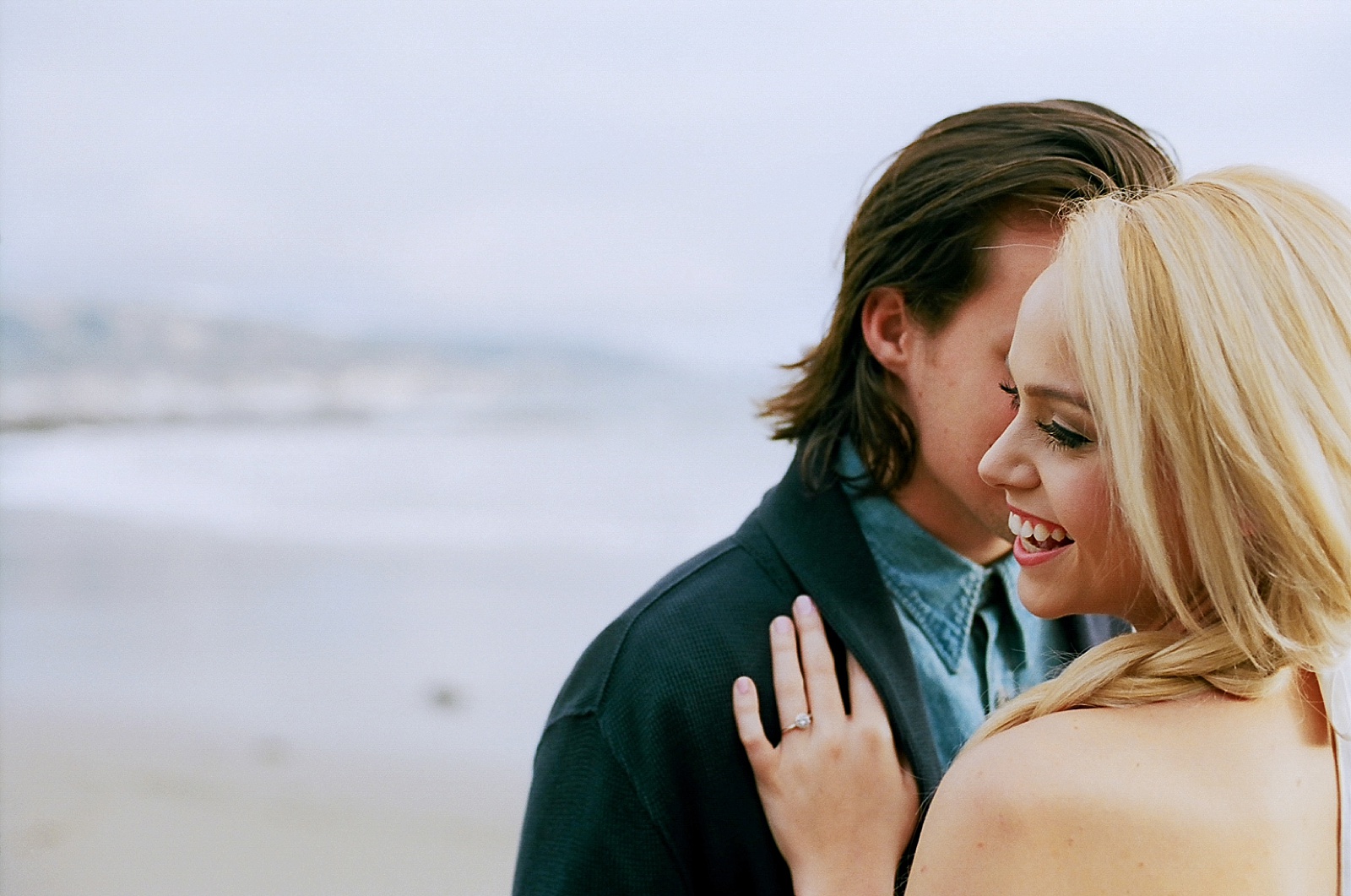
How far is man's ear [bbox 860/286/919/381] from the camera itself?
2416mm

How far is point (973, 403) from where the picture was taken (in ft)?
7.42

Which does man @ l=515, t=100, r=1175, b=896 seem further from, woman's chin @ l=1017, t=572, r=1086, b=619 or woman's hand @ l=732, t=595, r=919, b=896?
woman's chin @ l=1017, t=572, r=1086, b=619

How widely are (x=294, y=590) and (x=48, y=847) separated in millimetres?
4341

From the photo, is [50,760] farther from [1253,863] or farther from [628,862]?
[1253,863]

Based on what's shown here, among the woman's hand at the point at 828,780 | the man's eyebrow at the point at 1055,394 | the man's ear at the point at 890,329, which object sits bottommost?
the woman's hand at the point at 828,780

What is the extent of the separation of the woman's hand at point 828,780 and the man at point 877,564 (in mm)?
37

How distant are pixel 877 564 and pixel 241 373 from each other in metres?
31.2

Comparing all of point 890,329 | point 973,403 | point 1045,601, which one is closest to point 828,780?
point 1045,601

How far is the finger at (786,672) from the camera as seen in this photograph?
6.37 feet

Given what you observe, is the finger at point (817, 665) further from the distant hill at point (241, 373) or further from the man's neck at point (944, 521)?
the distant hill at point (241, 373)

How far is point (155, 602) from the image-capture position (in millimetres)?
9195

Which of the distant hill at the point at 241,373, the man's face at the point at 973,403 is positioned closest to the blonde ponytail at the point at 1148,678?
the man's face at the point at 973,403

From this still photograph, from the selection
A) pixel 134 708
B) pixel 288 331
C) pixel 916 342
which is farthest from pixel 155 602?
pixel 288 331

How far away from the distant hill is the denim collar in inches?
934
